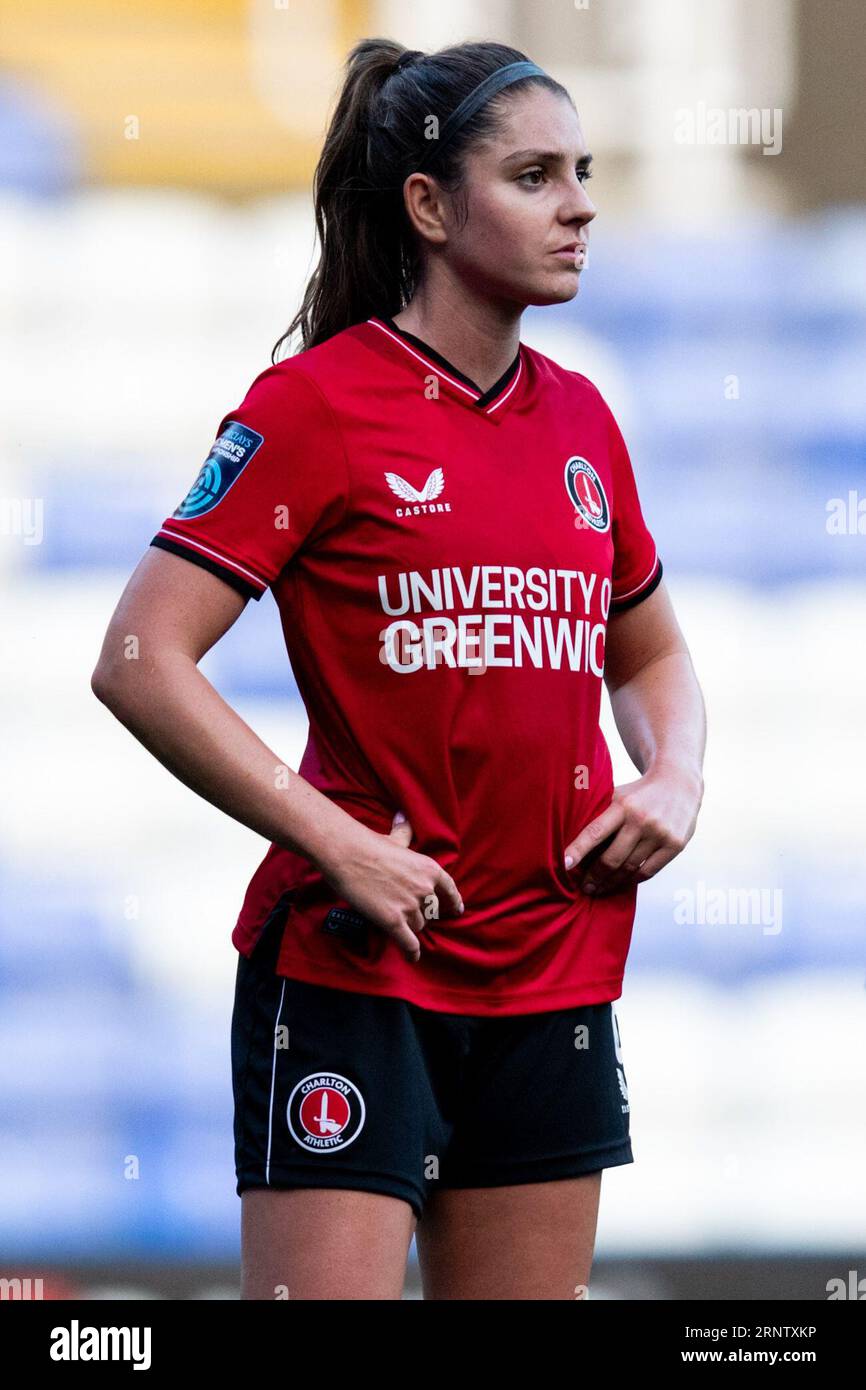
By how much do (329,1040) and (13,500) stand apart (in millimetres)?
1634

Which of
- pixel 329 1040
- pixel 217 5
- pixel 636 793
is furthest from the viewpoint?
pixel 217 5

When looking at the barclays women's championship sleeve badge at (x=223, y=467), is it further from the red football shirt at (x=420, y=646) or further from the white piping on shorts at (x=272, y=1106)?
the white piping on shorts at (x=272, y=1106)

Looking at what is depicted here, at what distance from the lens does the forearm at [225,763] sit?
1363 millimetres

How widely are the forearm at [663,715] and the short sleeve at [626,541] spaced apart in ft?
0.26

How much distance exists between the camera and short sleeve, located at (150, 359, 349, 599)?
1403mm

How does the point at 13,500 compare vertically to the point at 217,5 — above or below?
below

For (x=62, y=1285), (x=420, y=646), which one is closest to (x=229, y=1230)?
(x=62, y=1285)

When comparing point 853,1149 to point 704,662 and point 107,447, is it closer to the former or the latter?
point 704,662

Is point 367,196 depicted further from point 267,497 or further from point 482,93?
point 267,497

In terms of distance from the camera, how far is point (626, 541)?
5.45 feet

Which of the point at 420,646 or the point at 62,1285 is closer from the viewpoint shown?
the point at 420,646

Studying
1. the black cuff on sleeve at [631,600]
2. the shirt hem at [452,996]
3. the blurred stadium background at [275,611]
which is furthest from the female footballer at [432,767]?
the blurred stadium background at [275,611]

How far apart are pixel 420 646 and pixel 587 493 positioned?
0.84 ft

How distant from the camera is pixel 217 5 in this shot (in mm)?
2766
